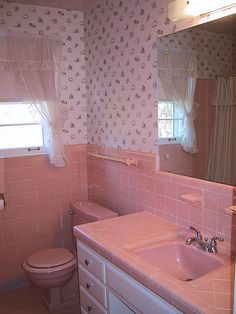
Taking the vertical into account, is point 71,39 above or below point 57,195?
above

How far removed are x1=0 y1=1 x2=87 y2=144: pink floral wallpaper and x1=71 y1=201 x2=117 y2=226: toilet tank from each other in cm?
65

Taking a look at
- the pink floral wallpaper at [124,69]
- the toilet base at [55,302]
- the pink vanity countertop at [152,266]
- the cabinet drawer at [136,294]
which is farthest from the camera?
the toilet base at [55,302]

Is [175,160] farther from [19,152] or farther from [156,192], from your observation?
[19,152]

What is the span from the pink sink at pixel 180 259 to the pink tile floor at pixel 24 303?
122cm

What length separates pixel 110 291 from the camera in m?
1.63

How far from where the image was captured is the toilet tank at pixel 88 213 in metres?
2.40

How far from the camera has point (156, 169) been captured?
2084mm

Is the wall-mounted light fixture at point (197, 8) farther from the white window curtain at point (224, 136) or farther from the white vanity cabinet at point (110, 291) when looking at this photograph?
the white vanity cabinet at point (110, 291)

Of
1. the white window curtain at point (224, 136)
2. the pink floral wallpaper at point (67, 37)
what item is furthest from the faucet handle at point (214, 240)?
the pink floral wallpaper at point (67, 37)

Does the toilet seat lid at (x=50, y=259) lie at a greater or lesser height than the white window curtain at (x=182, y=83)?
lesser

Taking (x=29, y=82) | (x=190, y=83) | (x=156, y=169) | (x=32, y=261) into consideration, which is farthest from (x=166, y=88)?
(x=32, y=261)

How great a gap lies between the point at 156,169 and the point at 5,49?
1611 millimetres

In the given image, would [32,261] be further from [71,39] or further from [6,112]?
[71,39]

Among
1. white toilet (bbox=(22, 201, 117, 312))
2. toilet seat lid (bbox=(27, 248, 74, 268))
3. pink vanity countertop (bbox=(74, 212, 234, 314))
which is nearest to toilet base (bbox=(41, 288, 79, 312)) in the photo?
white toilet (bbox=(22, 201, 117, 312))
